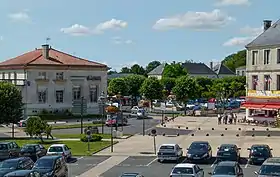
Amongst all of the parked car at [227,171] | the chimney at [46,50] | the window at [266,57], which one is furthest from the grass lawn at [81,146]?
the chimney at [46,50]

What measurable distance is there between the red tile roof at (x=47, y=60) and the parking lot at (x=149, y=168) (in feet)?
180

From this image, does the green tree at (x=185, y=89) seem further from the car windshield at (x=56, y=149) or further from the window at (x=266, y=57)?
the car windshield at (x=56, y=149)

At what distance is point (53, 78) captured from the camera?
98.3m

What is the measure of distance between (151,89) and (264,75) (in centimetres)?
4277

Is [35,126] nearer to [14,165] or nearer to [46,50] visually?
[14,165]

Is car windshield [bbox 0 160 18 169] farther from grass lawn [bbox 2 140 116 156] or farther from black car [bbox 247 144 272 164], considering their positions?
black car [bbox 247 144 272 164]

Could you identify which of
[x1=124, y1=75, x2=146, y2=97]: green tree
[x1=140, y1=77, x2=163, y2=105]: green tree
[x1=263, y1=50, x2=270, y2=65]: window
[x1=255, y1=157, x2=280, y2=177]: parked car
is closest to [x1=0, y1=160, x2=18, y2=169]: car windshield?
[x1=255, y1=157, x2=280, y2=177]: parked car

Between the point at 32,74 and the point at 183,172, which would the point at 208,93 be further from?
the point at 183,172

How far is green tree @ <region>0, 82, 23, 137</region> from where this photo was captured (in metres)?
66.4

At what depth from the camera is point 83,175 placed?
38281mm

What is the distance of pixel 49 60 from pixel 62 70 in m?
3.04

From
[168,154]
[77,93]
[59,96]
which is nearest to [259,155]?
[168,154]

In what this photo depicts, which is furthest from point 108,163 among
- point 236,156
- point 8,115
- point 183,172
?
point 8,115

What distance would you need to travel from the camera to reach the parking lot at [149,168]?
38.8m
